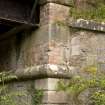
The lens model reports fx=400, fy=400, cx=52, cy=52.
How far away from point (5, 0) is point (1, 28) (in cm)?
132

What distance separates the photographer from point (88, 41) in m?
8.77

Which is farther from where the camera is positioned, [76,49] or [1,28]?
[1,28]

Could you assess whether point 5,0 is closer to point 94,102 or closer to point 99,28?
point 99,28

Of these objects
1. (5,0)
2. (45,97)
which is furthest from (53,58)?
(5,0)

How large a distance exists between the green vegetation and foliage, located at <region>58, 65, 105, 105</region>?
1249 mm

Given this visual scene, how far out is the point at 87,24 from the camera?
28.8 ft

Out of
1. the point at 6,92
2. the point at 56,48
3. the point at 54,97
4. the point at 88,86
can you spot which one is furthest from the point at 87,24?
the point at 6,92

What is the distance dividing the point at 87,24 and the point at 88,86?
1439 mm

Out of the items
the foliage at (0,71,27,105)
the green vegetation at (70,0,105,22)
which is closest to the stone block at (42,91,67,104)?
the foliage at (0,71,27,105)

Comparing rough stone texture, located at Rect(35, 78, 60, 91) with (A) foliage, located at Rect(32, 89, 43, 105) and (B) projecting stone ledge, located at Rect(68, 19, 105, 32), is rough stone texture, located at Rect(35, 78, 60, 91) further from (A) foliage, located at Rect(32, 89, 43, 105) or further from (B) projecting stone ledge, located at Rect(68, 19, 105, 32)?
(B) projecting stone ledge, located at Rect(68, 19, 105, 32)

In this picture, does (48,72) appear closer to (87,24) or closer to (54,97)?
(54,97)

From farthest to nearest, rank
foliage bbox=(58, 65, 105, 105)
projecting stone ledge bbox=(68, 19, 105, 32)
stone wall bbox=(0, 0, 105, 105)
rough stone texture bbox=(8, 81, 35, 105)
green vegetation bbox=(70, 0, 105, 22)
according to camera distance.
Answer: green vegetation bbox=(70, 0, 105, 22)
projecting stone ledge bbox=(68, 19, 105, 32)
rough stone texture bbox=(8, 81, 35, 105)
stone wall bbox=(0, 0, 105, 105)
foliage bbox=(58, 65, 105, 105)

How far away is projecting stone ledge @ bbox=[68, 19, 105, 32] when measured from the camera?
342 inches

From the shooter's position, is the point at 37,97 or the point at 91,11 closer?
A: the point at 37,97
